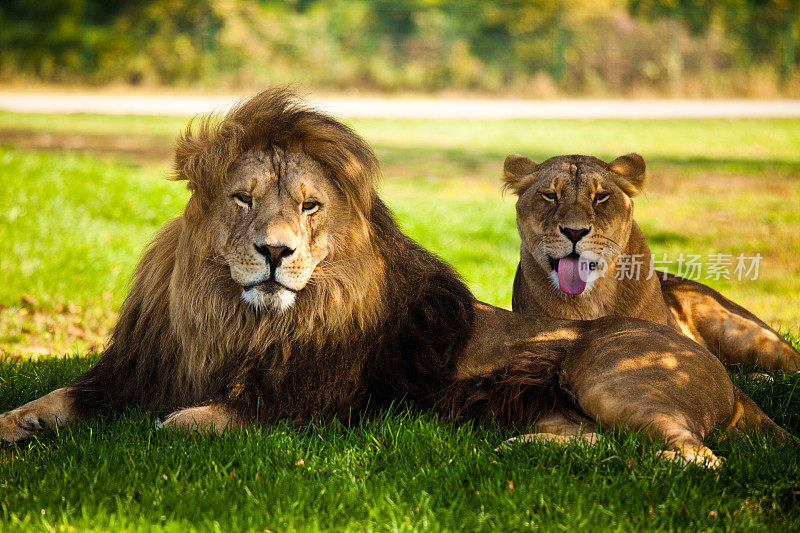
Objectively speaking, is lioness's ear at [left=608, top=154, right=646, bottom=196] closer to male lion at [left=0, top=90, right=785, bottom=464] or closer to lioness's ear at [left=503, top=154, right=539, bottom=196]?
lioness's ear at [left=503, top=154, right=539, bottom=196]

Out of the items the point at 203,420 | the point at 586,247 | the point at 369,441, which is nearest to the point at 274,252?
the point at 203,420

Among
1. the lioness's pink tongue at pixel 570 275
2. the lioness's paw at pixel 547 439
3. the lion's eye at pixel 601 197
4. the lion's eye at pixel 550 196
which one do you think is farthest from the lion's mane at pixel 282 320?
the lion's eye at pixel 601 197

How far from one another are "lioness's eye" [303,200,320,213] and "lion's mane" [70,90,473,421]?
0.15m

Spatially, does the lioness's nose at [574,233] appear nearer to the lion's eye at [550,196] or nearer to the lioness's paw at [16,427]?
the lion's eye at [550,196]

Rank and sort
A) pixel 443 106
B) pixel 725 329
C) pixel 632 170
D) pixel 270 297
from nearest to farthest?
pixel 270 297, pixel 632 170, pixel 725 329, pixel 443 106

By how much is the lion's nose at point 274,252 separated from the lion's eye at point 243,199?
23 centimetres

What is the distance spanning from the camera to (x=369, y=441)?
3801 millimetres

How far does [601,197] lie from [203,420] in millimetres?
2347

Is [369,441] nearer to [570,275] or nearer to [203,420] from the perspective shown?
[203,420]

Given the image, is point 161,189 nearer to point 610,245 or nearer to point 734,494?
point 610,245

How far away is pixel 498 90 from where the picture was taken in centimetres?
2769

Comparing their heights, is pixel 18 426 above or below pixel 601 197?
below

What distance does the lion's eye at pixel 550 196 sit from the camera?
4.79m

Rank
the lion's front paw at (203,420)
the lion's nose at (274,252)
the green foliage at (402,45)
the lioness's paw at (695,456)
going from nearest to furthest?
the lioness's paw at (695,456) < the lion's nose at (274,252) < the lion's front paw at (203,420) < the green foliage at (402,45)
